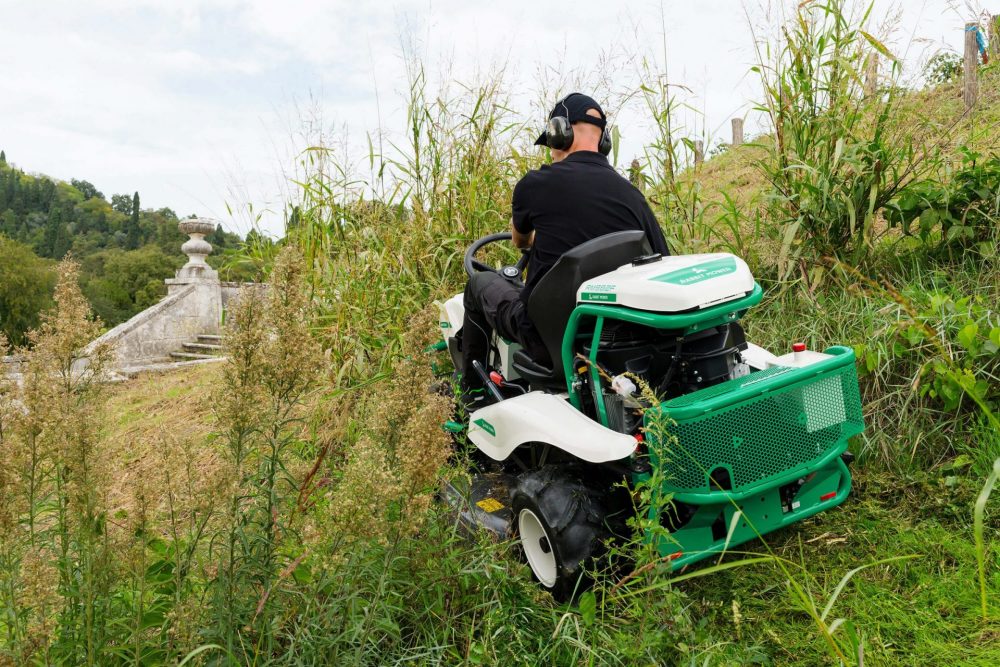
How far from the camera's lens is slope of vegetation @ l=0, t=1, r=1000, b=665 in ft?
5.28

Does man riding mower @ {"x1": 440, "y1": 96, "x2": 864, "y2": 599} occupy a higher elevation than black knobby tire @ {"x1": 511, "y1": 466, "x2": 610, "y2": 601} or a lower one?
higher

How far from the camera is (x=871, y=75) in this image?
12.1 feet

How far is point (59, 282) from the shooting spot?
5.59ft

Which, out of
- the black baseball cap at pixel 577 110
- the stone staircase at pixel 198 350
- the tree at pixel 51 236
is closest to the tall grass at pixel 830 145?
the black baseball cap at pixel 577 110

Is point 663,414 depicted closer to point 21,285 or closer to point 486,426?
point 486,426

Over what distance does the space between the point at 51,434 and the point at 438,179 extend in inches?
127

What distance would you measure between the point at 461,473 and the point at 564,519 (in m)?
0.38

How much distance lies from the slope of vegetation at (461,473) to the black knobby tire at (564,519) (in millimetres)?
108

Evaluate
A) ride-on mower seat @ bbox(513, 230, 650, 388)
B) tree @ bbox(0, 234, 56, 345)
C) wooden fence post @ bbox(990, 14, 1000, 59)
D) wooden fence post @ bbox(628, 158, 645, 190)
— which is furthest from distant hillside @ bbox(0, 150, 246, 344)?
wooden fence post @ bbox(990, 14, 1000, 59)

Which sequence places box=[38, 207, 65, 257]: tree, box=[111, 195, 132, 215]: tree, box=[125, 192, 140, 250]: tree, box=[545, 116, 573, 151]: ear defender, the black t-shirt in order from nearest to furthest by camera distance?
1. the black t-shirt
2. box=[545, 116, 573, 151]: ear defender
3. box=[38, 207, 65, 257]: tree
4. box=[125, 192, 140, 250]: tree
5. box=[111, 195, 132, 215]: tree

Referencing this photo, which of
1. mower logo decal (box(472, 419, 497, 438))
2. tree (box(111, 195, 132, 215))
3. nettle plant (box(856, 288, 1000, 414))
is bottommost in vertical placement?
mower logo decal (box(472, 419, 497, 438))

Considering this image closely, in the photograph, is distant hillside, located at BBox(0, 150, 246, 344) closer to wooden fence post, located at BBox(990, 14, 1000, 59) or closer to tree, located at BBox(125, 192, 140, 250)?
tree, located at BBox(125, 192, 140, 250)

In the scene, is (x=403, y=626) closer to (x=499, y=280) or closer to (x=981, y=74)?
(x=499, y=280)

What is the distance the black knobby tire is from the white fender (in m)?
0.14
